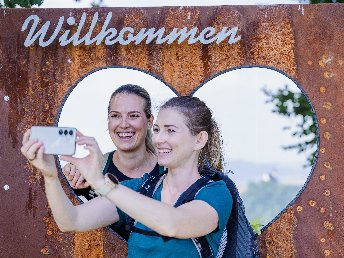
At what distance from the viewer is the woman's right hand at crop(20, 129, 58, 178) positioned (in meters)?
2.29

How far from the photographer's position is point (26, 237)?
11.3 ft

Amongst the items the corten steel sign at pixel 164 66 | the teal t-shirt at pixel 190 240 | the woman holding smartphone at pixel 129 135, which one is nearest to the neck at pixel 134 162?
the woman holding smartphone at pixel 129 135

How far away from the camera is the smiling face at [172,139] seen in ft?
8.27

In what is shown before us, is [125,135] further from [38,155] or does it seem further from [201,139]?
[38,155]

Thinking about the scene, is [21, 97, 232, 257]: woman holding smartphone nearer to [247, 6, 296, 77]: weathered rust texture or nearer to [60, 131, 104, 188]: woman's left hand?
[60, 131, 104, 188]: woman's left hand

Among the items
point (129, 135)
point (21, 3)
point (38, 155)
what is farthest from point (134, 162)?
point (21, 3)

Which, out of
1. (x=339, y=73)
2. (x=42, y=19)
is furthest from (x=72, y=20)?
(x=339, y=73)

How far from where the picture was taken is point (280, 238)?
3379 mm

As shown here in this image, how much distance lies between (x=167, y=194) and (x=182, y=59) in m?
1.04

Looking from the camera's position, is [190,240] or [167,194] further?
[167,194]

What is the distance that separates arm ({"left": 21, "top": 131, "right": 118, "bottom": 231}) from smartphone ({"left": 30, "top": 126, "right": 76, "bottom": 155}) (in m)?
0.03

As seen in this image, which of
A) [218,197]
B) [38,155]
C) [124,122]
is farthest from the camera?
[124,122]

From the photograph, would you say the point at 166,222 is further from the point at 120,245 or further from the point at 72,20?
the point at 72,20

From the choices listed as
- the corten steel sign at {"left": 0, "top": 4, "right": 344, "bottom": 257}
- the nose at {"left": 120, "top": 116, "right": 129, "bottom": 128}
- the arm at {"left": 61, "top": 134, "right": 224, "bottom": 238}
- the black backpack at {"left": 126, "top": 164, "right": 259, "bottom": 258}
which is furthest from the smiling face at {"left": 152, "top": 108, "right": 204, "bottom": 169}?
the corten steel sign at {"left": 0, "top": 4, "right": 344, "bottom": 257}
